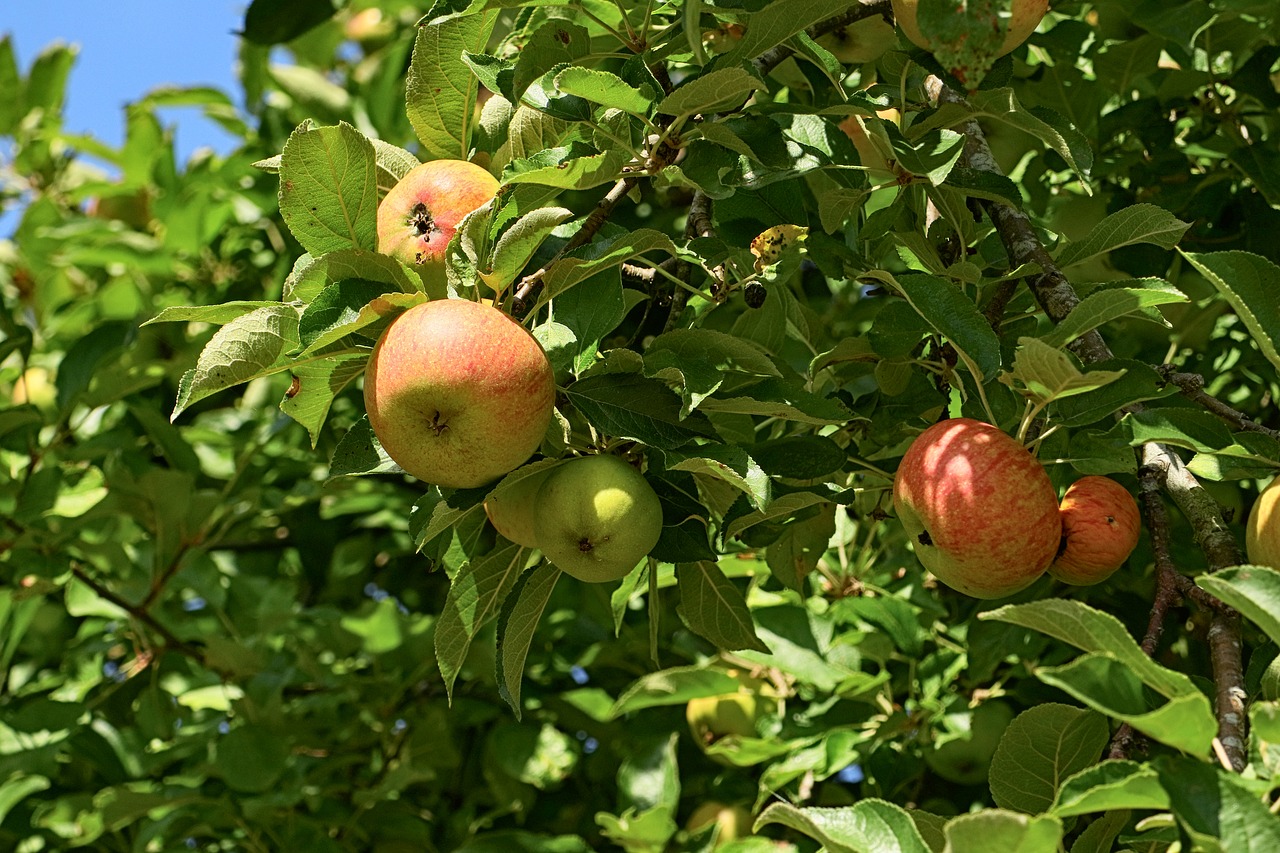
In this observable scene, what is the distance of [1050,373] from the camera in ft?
4.66

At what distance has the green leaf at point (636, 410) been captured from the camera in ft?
4.85

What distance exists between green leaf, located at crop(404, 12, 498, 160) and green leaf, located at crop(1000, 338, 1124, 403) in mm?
799

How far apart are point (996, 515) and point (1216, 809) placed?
1.66ft

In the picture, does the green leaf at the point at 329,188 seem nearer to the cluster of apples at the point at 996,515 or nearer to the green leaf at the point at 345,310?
the green leaf at the point at 345,310

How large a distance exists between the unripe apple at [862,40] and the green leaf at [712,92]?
1.96ft

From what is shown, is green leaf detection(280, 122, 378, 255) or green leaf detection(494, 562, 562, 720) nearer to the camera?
green leaf detection(280, 122, 378, 255)

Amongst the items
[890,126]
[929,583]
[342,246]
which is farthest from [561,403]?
[929,583]

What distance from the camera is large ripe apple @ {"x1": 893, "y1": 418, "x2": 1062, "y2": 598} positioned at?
1.52 m

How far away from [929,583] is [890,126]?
1.14m

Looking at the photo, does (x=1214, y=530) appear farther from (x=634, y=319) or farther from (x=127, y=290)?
(x=127, y=290)

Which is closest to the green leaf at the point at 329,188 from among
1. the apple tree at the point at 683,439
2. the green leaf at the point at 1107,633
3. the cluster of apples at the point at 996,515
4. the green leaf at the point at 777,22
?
the apple tree at the point at 683,439

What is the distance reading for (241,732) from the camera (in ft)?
9.32

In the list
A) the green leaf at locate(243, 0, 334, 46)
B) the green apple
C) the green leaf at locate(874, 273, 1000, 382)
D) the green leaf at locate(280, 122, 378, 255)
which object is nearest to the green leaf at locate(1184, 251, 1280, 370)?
the green leaf at locate(874, 273, 1000, 382)

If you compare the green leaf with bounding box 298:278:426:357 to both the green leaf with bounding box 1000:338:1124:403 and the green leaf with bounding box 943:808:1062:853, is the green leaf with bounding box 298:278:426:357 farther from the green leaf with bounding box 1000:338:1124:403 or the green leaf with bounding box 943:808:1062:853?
the green leaf with bounding box 943:808:1062:853
